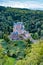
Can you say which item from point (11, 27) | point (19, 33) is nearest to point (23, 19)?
point (11, 27)

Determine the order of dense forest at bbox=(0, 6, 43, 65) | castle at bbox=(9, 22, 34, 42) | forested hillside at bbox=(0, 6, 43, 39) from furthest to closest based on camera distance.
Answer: forested hillside at bbox=(0, 6, 43, 39)
castle at bbox=(9, 22, 34, 42)
dense forest at bbox=(0, 6, 43, 65)

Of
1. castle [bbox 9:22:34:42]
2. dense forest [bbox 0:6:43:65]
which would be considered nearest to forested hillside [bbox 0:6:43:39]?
dense forest [bbox 0:6:43:65]

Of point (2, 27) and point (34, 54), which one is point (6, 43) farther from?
point (34, 54)

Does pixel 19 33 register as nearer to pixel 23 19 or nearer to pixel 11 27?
pixel 11 27

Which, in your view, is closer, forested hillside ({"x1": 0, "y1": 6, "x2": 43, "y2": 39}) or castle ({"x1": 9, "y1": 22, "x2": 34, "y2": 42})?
castle ({"x1": 9, "y1": 22, "x2": 34, "y2": 42})

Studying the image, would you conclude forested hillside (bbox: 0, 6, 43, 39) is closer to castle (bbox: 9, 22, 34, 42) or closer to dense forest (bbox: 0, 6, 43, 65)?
dense forest (bbox: 0, 6, 43, 65)

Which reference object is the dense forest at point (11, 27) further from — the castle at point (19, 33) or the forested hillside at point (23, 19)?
the castle at point (19, 33)

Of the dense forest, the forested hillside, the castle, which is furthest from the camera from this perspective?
the forested hillside

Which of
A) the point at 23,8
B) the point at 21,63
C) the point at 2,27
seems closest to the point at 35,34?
the point at 2,27
